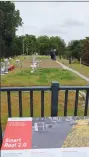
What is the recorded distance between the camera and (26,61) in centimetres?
1611

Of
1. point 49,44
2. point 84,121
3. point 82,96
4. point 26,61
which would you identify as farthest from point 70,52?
point 84,121

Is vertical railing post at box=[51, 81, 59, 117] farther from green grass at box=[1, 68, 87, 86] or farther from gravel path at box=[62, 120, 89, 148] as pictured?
green grass at box=[1, 68, 87, 86]

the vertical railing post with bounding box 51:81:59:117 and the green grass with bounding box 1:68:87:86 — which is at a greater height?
the vertical railing post with bounding box 51:81:59:117

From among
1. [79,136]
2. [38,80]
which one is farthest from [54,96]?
[38,80]

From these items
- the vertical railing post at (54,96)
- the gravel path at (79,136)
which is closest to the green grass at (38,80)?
the vertical railing post at (54,96)

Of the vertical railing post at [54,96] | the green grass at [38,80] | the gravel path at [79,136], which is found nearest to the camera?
the gravel path at [79,136]

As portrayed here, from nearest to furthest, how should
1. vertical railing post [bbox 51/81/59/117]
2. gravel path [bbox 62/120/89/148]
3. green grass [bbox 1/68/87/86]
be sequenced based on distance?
1. gravel path [bbox 62/120/89/148]
2. vertical railing post [bbox 51/81/59/117]
3. green grass [bbox 1/68/87/86]

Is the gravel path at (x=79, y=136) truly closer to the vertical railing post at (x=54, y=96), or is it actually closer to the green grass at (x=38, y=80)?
the vertical railing post at (x=54, y=96)

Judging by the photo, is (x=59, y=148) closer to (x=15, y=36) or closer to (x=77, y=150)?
(x=77, y=150)

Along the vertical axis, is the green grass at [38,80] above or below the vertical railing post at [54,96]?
below

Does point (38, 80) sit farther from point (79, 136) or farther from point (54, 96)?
point (79, 136)

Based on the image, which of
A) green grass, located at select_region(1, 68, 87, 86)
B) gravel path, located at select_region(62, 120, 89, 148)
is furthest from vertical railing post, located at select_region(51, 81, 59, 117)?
green grass, located at select_region(1, 68, 87, 86)

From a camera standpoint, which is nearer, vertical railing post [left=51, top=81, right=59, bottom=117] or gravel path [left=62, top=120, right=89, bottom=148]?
gravel path [left=62, top=120, right=89, bottom=148]

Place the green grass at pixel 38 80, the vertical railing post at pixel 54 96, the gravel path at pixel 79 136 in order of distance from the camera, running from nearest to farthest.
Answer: the gravel path at pixel 79 136 < the vertical railing post at pixel 54 96 < the green grass at pixel 38 80
